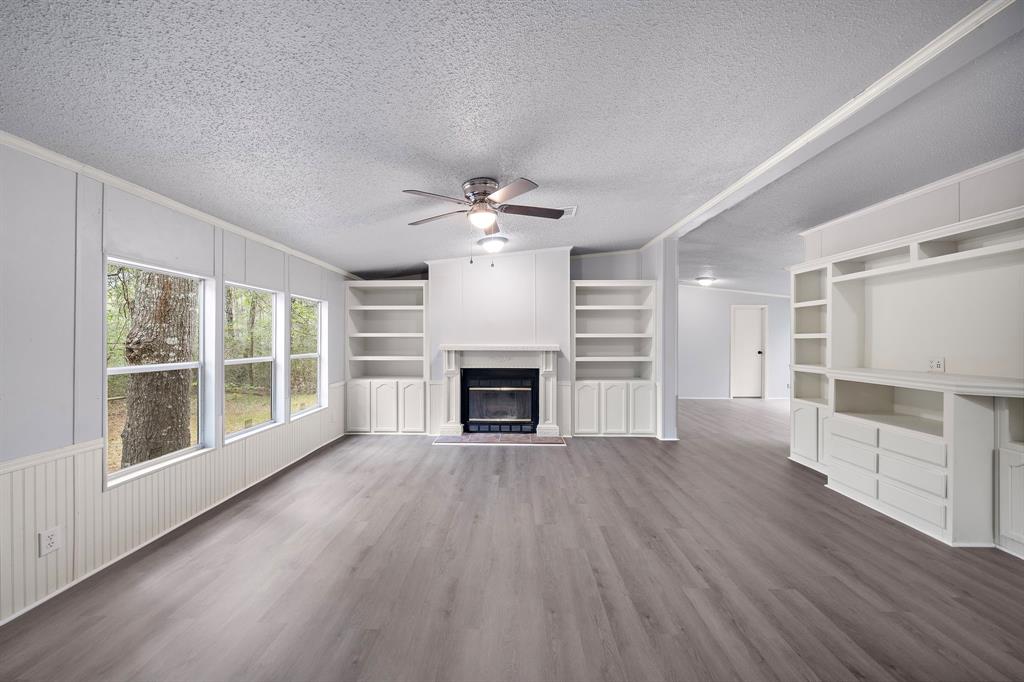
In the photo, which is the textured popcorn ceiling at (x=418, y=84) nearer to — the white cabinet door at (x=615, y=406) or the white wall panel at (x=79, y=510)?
the white wall panel at (x=79, y=510)

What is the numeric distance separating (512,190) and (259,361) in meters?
3.21

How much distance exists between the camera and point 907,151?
2.64 meters

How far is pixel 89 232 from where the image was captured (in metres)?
2.29

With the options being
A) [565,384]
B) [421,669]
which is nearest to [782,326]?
[565,384]

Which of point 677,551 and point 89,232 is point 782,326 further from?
point 89,232

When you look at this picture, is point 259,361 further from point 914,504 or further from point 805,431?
point 805,431

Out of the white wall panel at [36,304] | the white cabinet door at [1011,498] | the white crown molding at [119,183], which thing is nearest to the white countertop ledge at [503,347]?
the white crown molding at [119,183]

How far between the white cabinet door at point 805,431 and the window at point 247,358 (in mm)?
5807

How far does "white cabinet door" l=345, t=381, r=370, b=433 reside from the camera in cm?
584

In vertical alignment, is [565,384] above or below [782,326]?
below

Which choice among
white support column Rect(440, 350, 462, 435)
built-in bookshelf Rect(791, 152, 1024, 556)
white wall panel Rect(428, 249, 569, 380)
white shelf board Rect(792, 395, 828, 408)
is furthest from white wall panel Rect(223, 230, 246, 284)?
white shelf board Rect(792, 395, 828, 408)

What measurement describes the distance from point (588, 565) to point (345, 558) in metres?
1.50

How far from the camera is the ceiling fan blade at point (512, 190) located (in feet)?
8.18

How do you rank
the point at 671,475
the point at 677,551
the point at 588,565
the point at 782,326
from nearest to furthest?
the point at 588,565, the point at 677,551, the point at 671,475, the point at 782,326
